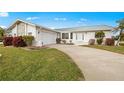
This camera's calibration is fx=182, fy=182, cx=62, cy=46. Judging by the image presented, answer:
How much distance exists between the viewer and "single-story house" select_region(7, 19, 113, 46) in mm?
14781

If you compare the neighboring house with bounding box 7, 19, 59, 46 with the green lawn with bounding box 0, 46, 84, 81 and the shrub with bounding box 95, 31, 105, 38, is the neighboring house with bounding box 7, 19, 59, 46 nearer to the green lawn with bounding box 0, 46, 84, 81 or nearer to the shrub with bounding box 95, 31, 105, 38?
the shrub with bounding box 95, 31, 105, 38

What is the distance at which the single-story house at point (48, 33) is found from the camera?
48.5ft

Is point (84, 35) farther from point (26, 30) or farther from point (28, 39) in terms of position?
point (28, 39)

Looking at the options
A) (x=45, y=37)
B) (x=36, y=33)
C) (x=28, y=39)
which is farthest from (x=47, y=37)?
(x=28, y=39)

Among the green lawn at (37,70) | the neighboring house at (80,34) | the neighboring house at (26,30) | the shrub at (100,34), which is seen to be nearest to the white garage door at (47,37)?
the neighboring house at (26,30)

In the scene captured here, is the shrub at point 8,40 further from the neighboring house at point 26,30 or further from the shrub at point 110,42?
the shrub at point 110,42

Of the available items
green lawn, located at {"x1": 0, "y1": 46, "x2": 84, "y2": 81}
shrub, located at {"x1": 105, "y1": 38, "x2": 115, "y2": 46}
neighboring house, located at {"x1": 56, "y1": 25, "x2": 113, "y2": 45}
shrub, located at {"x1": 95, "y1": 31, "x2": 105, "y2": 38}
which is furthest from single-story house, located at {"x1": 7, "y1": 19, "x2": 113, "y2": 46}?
green lawn, located at {"x1": 0, "y1": 46, "x2": 84, "y2": 81}

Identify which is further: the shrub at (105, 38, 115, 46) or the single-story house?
the shrub at (105, 38, 115, 46)

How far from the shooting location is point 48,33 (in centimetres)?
1764
